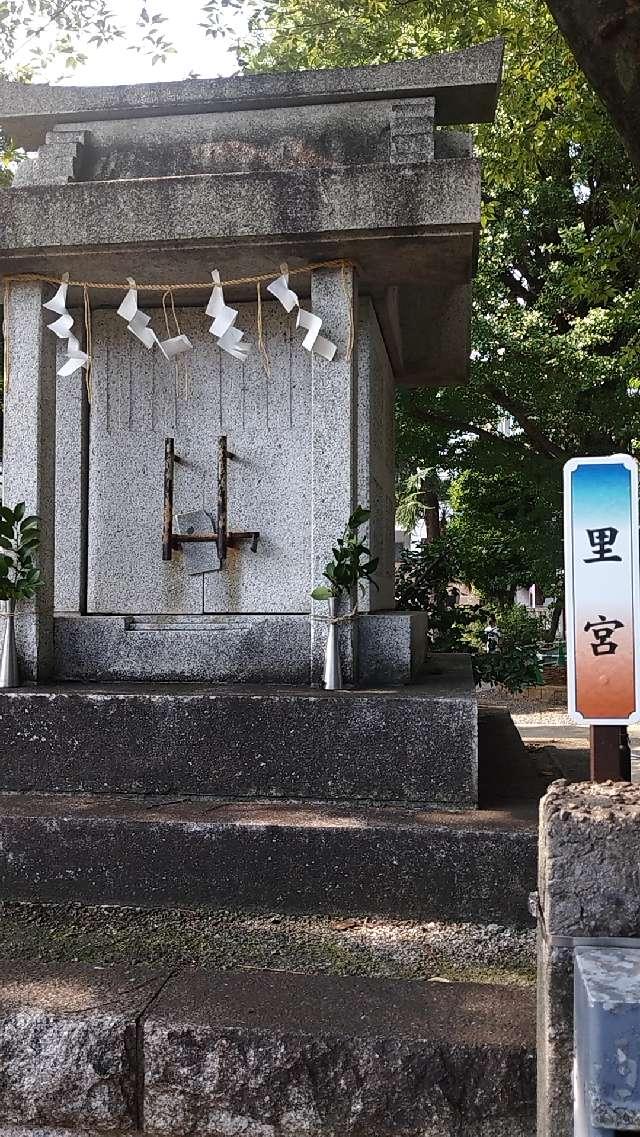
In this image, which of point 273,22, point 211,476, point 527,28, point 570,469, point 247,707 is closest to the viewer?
point 570,469

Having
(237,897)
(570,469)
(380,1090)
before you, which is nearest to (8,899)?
(237,897)

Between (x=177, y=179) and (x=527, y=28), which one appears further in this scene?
(x=527, y=28)

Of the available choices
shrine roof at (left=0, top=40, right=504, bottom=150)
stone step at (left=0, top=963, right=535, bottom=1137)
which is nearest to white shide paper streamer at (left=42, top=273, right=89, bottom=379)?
shrine roof at (left=0, top=40, right=504, bottom=150)

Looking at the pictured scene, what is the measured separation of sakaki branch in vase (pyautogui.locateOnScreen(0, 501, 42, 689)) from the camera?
4.43m

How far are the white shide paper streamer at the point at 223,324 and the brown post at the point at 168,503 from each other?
63 cm

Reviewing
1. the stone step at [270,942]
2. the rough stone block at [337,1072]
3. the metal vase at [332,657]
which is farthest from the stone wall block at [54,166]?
the rough stone block at [337,1072]

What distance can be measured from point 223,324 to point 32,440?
1.13 meters

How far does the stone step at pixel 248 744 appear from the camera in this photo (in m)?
3.74

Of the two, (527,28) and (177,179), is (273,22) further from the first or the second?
(177,179)

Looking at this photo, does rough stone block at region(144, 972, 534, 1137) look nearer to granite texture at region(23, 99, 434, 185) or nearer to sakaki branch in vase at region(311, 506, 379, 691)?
sakaki branch in vase at region(311, 506, 379, 691)

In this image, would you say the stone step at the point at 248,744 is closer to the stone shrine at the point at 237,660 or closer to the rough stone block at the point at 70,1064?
the stone shrine at the point at 237,660

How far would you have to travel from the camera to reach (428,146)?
453 cm

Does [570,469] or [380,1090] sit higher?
[570,469]

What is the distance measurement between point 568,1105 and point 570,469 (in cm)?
142
